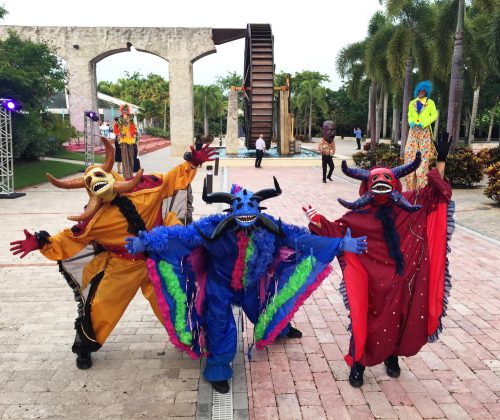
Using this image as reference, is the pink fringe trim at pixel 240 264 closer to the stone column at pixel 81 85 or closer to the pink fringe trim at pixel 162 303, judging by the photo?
the pink fringe trim at pixel 162 303

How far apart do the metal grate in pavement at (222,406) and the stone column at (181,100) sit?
67.1ft

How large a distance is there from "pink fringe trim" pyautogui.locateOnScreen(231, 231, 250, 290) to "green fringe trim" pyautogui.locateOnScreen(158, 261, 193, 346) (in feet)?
1.39

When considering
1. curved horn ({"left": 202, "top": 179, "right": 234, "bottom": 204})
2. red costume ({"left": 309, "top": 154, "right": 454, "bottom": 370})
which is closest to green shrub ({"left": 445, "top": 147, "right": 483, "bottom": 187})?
red costume ({"left": 309, "top": 154, "right": 454, "bottom": 370})

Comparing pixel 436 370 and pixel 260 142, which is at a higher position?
pixel 260 142

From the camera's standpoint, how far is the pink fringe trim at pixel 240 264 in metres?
3.24

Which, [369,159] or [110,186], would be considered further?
[369,159]

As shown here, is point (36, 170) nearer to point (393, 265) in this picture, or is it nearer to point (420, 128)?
point (420, 128)

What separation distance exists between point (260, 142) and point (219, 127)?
1572 inches

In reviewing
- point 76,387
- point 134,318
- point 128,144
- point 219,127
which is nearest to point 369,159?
point 128,144

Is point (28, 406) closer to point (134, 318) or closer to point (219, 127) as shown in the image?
point (134, 318)

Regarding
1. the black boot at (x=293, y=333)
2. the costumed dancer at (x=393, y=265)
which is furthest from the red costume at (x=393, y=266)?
the black boot at (x=293, y=333)

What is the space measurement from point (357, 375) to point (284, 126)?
20.3 metres

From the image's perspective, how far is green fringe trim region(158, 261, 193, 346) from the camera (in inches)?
134

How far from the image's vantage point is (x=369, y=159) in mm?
18047
